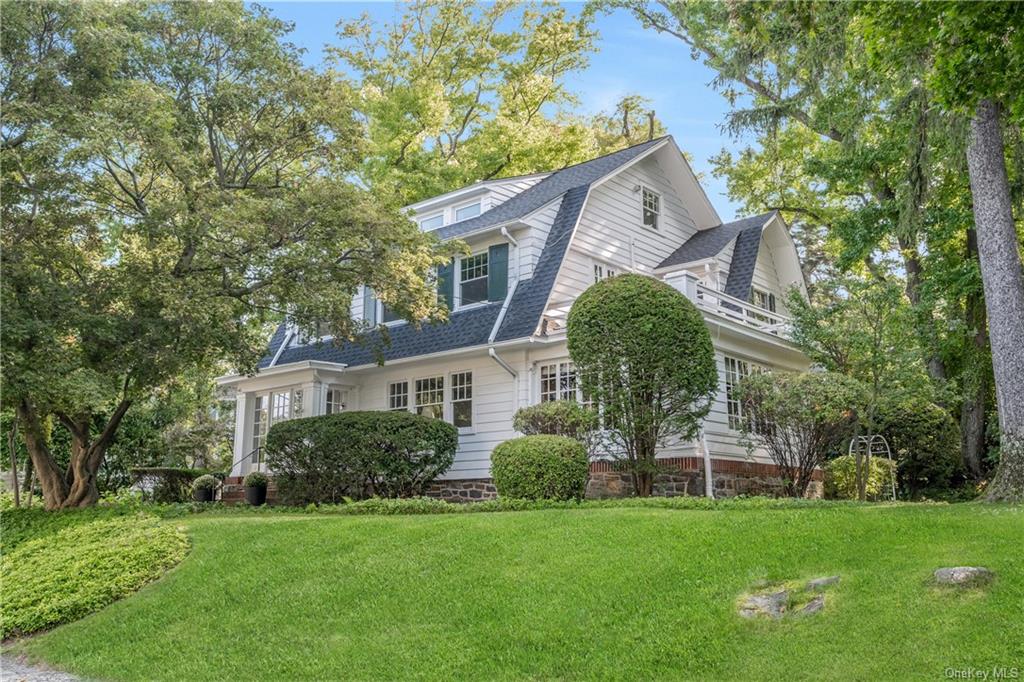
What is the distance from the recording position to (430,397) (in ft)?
58.4

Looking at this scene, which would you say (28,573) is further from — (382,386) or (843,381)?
(843,381)

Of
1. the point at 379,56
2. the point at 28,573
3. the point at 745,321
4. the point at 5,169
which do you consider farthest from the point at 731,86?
the point at 379,56

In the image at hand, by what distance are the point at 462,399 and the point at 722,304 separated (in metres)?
6.29

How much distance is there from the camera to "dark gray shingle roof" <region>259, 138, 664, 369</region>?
16312 mm

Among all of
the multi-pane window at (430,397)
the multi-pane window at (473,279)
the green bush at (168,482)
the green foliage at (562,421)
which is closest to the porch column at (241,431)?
the green bush at (168,482)

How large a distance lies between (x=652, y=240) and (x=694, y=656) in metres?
14.8

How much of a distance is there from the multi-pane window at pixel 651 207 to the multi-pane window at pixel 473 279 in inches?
169

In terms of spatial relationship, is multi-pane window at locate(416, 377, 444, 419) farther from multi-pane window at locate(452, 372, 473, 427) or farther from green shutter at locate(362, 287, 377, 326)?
green shutter at locate(362, 287, 377, 326)

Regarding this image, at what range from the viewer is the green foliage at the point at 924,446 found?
16.2 metres

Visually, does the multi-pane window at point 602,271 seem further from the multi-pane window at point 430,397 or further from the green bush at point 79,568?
the green bush at point 79,568

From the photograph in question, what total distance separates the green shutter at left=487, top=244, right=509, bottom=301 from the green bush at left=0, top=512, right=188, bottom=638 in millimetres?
8084

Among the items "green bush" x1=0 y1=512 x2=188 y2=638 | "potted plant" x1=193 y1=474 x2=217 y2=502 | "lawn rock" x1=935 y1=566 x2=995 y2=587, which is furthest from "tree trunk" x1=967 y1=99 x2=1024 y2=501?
"potted plant" x1=193 y1=474 x2=217 y2=502

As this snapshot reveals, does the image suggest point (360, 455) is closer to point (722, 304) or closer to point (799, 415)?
point (799, 415)

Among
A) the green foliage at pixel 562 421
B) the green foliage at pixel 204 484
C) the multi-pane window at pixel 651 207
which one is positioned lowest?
the green foliage at pixel 204 484
